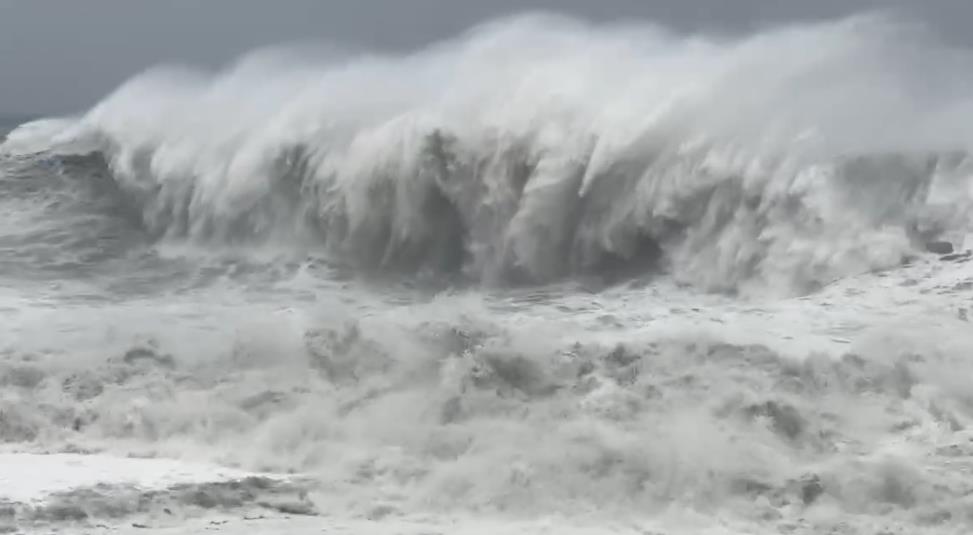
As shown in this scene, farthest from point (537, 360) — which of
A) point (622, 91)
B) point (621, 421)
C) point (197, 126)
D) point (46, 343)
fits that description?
point (197, 126)

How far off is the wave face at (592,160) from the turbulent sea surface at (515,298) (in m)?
0.04

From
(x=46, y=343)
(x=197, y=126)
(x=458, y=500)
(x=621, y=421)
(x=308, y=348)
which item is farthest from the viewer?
(x=197, y=126)

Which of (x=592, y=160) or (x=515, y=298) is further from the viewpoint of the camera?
(x=592, y=160)

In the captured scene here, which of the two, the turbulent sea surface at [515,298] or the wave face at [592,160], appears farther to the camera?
the wave face at [592,160]

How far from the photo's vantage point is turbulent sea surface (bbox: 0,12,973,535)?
702 centimetres

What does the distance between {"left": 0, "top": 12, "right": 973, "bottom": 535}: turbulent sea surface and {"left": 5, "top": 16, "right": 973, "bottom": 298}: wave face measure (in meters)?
0.04

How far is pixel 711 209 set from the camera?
1127 cm

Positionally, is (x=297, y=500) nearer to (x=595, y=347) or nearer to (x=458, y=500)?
(x=458, y=500)

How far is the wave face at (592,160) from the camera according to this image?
10.8 m

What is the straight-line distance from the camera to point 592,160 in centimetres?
1228

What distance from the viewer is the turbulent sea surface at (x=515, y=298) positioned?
7023 millimetres

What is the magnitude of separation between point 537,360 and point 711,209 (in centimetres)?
345

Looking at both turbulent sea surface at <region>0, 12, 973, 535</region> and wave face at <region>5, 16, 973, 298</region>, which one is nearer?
turbulent sea surface at <region>0, 12, 973, 535</region>

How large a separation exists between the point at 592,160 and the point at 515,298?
87.4 inches
